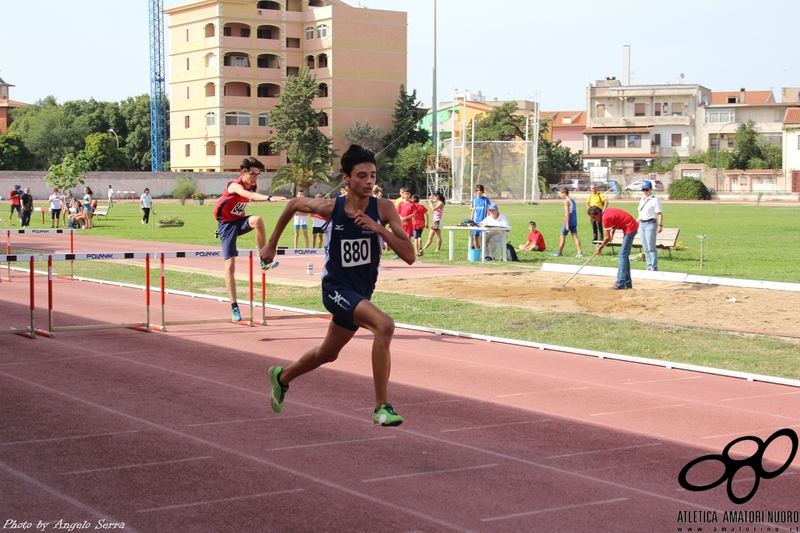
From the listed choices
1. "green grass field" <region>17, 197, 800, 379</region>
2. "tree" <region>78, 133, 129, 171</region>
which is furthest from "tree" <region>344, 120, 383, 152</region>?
"green grass field" <region>17, 197, 800, 379</region>

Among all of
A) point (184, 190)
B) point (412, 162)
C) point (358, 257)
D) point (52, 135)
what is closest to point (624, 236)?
point (358, 257)

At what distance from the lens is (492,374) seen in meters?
9.44

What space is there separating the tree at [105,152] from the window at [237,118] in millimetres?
14433

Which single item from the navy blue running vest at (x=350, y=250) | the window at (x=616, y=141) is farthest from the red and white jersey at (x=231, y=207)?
the window at (x=616, y=141)

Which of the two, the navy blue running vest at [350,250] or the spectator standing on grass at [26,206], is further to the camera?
the spectator standing on grass at [26,206]

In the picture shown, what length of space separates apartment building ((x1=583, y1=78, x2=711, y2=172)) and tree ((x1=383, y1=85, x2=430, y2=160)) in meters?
23.3

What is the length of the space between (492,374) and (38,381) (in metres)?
4.33

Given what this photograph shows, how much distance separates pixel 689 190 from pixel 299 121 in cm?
3318

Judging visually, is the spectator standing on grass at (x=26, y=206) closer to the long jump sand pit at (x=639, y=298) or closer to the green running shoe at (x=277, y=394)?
the long jump sand pit at (x=639, y=298)

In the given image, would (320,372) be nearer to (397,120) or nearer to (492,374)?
(492,374)

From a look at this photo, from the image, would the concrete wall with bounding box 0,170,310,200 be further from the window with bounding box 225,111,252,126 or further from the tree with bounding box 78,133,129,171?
the tree with bounding box 78,133,129,171

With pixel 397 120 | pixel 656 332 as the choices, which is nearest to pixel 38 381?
pixel 656 332

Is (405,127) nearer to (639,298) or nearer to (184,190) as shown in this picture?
(184,190)

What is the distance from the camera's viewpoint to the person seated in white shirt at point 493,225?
2216 cm
